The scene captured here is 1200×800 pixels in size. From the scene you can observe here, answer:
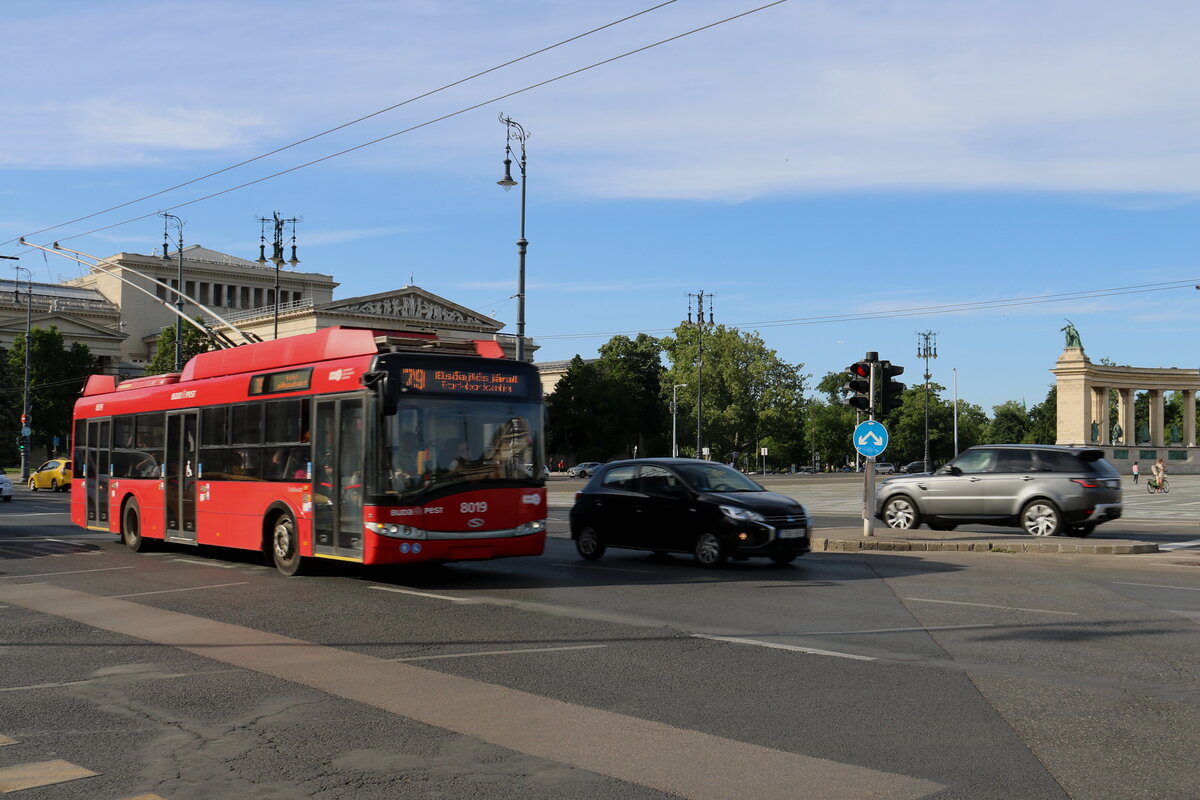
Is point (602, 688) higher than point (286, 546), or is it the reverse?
point (286, 546)

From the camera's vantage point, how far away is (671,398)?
12019cm

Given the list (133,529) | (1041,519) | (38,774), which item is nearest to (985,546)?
(1041,519)

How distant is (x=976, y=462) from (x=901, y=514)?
6.15ft

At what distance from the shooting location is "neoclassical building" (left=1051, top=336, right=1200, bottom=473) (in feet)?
259

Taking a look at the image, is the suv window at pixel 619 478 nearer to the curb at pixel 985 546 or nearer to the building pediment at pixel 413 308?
the curb at pixel 985 546

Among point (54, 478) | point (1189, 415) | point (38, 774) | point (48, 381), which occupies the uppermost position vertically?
point (48, 381)

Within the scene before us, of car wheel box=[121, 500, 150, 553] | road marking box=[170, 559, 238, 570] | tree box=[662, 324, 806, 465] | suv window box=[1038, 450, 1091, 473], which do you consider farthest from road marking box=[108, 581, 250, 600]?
tree box=[662, 324, 806, 465]

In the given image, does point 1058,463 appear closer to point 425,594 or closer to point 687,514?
point 687,514

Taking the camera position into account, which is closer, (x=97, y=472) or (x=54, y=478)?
(x=97, y=472)

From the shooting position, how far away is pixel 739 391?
11900 centimetres

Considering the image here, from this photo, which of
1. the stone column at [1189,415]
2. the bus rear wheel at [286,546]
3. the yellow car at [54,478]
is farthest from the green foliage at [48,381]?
the stone column at [1189,415]

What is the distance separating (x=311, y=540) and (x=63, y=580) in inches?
134

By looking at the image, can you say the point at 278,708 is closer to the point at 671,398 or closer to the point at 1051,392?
the point at 671,398

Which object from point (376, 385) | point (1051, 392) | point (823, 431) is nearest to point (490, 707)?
point (376, 385)
